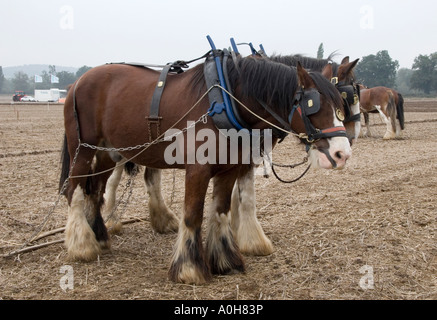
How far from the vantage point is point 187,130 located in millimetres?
3721

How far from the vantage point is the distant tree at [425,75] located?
7825 cm

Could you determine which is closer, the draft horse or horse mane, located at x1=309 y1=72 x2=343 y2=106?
horse mane, located at x1=309 y1=72 x2=343 y2=106

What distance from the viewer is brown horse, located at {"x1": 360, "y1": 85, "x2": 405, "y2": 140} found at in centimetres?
1496

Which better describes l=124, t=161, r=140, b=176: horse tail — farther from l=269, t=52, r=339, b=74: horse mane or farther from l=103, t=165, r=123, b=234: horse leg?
l=269, t=52, r=339, b=74: horse mane

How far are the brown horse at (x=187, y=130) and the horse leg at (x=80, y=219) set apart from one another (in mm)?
11

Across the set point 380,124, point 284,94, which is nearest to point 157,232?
point 284,94

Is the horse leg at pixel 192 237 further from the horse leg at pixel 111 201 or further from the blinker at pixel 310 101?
the horse leg at pixel 111 201

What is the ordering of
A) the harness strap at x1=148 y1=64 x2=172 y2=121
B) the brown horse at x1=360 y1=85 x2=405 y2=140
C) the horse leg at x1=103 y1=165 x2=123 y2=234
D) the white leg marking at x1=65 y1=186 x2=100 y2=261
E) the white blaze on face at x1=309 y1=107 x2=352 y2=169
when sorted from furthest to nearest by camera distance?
1. the brown horse at x1=360 y1=85 x2=405 y2=140
2. the horse leg at x1=103 y1=165 x2=123 y2=234
3. the white leg marking at x1=65 y1=186 x2=100 y2=261
4. the harness strap at x1=148 y1=64 x2=172 y2=121
5. the white blaze on face at x1=309 y1=107 x2=352 y2=169

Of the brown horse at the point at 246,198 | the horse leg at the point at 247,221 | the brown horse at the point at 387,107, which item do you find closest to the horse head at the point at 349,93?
the brown horse at the point at 246,198

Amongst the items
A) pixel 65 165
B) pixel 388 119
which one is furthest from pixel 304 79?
pixel 388 119

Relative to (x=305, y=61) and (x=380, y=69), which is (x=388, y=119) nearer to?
(x=305, y=61)

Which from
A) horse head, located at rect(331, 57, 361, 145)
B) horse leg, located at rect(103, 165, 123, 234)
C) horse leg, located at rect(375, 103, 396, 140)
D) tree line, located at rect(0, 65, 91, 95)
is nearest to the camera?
horse head, located at rect(331, 57, 361, 145)

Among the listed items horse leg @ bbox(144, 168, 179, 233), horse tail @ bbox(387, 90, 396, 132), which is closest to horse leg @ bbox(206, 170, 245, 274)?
horse leg @ bbox(144, 168, 179, 233)

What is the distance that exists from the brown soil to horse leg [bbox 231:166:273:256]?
0.46ft
